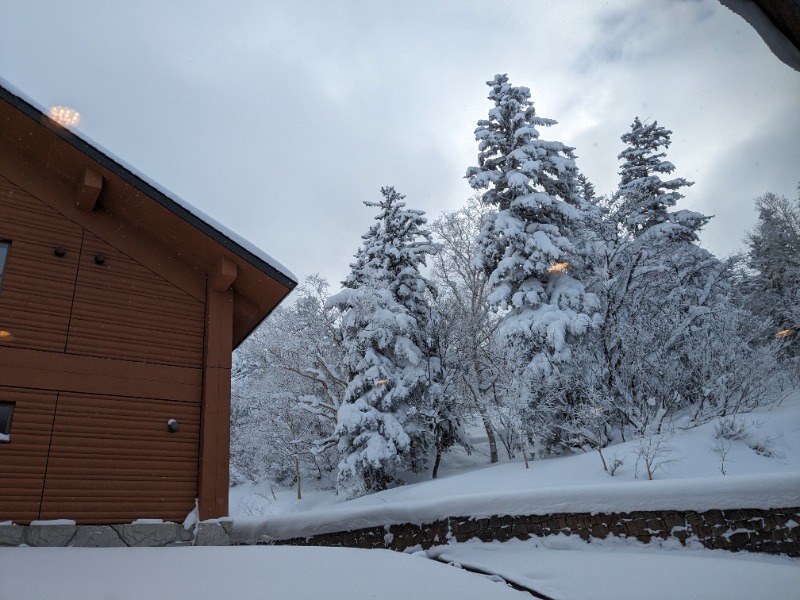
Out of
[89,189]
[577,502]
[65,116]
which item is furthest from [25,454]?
[577,502]

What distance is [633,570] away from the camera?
5.55 metres

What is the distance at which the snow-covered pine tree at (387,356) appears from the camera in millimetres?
19547

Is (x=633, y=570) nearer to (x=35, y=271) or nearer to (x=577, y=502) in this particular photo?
(x=577, y=502)

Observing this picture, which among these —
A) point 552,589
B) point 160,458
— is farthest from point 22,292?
point 552,589

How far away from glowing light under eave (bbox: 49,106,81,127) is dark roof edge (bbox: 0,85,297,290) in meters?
0.09

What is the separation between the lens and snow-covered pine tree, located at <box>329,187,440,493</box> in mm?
19547

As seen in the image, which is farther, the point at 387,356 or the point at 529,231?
the point at 387,356

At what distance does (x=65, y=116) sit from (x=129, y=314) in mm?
3272

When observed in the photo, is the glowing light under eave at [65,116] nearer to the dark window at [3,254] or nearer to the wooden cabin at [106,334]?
the wooden cabin at [106,334]

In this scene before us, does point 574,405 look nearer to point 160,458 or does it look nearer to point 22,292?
point 160,458

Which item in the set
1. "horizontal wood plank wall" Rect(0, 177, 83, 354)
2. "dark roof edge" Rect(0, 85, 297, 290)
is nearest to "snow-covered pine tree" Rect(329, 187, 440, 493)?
"dark roof edge" Rect(0, 85, 297, 290)

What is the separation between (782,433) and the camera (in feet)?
48.9

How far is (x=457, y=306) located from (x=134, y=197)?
17278 mm

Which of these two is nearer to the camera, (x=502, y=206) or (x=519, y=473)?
(x=519, y=473)
